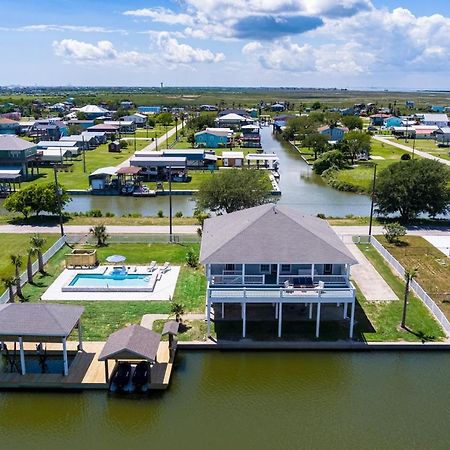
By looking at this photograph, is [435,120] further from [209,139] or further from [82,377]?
[82,377]

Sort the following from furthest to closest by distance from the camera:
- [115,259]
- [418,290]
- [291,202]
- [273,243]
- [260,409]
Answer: [291,202] < [115,259] < [418,290] < [273,243] < [260,409]

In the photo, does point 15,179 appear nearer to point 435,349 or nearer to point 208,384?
point 208,384

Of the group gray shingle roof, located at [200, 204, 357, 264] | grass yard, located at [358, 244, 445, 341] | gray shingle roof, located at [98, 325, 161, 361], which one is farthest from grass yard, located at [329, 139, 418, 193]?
gray shingle roof, located at [98, 325, 161, 361]

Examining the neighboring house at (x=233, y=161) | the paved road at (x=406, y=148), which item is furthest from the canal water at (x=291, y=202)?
the paved road at (x=406, y=148)

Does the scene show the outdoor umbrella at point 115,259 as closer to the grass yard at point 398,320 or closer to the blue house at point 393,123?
the grass yard at point 398,320

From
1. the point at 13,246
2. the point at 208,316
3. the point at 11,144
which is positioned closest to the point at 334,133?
the point at 11,144
